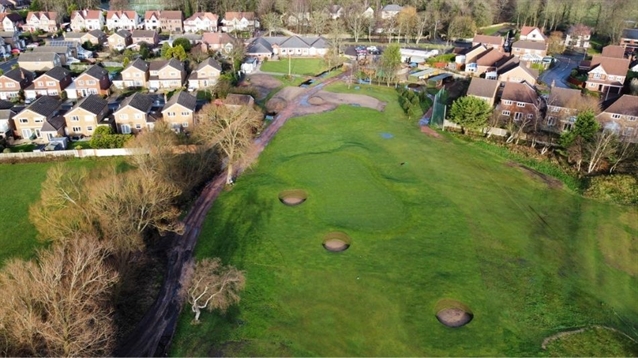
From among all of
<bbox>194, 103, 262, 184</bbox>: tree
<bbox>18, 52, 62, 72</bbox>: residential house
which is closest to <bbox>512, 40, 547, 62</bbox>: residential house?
<bbox>194, 103, 262, 184</bbox>: tree

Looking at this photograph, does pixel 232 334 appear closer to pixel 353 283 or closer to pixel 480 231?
pixel 353 283

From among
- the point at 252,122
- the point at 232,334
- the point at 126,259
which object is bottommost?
the point at 232,334

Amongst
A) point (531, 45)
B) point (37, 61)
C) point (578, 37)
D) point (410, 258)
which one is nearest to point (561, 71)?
point (531, 45)

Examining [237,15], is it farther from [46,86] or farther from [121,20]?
[46,86]

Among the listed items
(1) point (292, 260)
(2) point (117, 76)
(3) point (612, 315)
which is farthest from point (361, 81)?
(3) point (612, 315)

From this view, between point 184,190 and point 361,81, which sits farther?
point 361,81

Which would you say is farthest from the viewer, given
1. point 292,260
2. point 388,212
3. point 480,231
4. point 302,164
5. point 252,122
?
point 252,122

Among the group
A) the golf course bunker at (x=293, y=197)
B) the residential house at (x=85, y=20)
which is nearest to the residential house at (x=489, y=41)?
the golf course bunker at (x=293, y=197)
